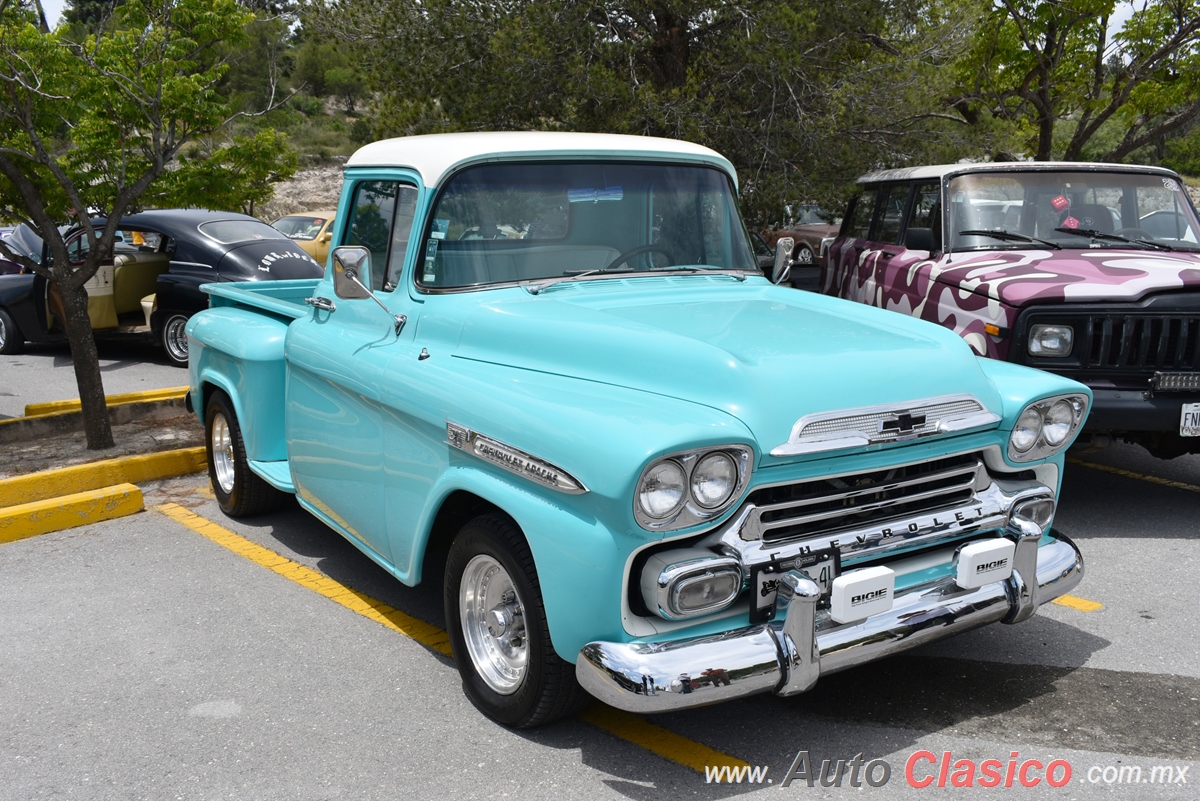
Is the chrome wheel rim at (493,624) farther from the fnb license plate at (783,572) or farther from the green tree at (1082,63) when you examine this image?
the green tree at (1082,63)

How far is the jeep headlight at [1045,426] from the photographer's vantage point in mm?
3707

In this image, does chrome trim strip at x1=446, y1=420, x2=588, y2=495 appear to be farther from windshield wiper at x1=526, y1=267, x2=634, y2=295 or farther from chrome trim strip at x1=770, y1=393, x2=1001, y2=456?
windshield wiper at x1=526, y1=267, x2=634, y2=295

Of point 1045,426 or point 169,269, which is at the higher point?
point 1045,426

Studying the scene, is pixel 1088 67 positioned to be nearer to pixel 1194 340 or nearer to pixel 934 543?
pixel 1194 340

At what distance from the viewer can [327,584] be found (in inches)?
200

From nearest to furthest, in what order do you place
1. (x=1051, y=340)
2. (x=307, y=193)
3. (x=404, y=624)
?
(x=404, y=624), (x=1051, y=340), (x=307, y=193)

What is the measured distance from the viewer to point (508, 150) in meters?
4.23

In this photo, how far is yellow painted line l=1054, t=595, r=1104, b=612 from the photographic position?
4.69 m

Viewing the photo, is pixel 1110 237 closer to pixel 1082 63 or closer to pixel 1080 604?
pixel 1080 604

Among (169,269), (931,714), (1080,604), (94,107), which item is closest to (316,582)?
(931,714)

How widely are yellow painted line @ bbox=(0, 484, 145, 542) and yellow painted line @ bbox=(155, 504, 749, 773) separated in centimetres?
21

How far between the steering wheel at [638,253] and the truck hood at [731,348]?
12 centimetres

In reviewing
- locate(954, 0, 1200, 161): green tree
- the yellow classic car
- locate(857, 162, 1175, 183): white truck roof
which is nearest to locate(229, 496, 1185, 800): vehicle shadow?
locate(857, 162, 1175, 183): white truck roof

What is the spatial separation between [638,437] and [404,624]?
6.76ft
